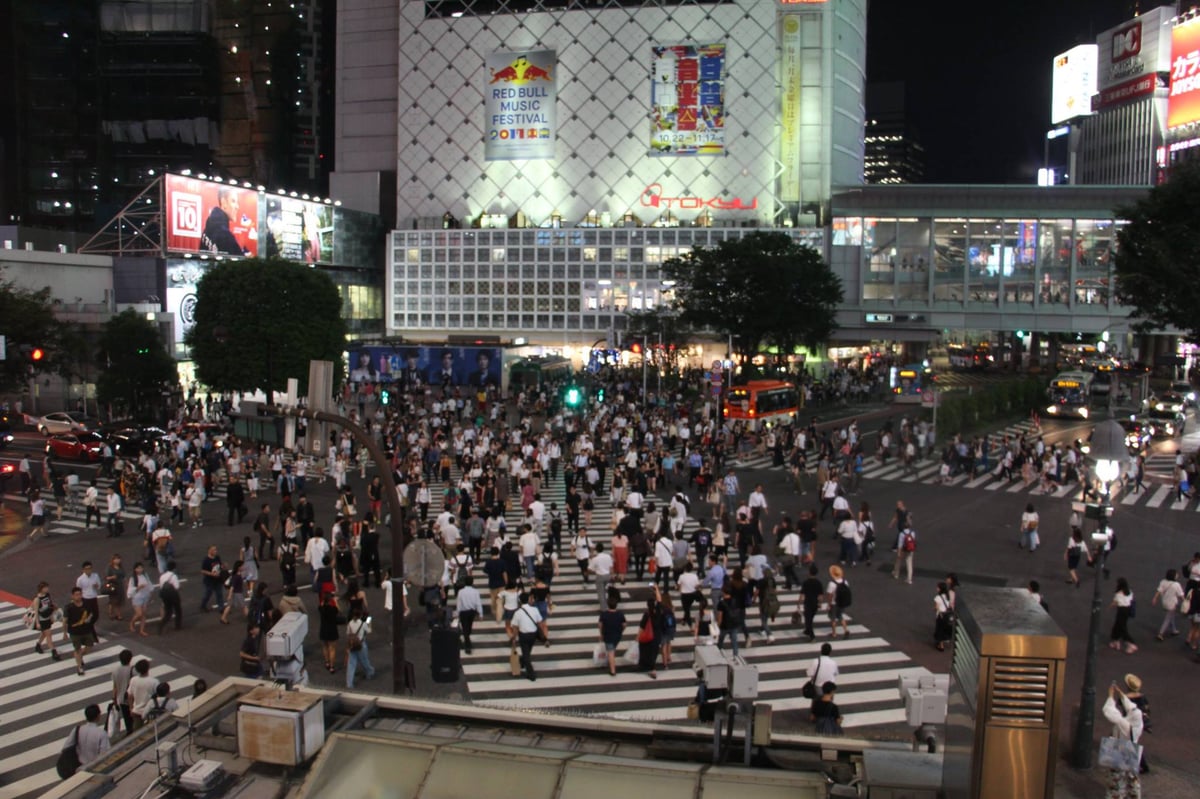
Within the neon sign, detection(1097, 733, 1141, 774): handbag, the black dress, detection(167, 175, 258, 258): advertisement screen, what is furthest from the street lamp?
the neon sign

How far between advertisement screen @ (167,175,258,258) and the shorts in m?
41.7

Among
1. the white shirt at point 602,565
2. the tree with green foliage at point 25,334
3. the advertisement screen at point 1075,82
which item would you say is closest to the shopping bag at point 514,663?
the white shirt at point 602,565

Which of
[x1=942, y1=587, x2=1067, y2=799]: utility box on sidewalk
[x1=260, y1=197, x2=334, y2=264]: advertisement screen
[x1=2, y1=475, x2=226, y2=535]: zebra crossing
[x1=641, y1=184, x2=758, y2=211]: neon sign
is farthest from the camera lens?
[x1=641, y1=184, x2=758, y2=211]: neon sign

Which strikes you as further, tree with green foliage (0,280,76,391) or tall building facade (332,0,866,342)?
tall building facade (332,0,866,342)

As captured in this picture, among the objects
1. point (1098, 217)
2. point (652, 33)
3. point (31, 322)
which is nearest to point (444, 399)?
point (31, 322)

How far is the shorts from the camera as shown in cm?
1498

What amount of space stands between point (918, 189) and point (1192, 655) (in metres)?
63.7

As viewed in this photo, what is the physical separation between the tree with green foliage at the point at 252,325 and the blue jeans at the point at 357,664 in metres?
30.9

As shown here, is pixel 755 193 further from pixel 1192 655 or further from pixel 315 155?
pixel 1192 655

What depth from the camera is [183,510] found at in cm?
2620

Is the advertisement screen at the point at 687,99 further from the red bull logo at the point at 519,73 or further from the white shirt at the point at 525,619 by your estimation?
the white shirt at the point at 525,619

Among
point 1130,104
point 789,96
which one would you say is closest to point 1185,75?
point 1130,104

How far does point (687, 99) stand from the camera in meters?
80.6

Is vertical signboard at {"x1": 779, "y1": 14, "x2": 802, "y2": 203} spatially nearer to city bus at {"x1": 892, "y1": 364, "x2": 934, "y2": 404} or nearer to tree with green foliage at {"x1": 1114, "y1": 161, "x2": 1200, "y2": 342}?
city bus at {"x1": 892, "y1": 364, "x2": 934, "y2": 404}
